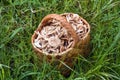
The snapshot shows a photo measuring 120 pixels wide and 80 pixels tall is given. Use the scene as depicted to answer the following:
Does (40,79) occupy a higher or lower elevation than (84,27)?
lower

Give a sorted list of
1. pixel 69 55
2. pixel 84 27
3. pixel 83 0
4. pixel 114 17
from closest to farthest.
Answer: pixel 69 55 → pixel 84 27 → pixel 114 17 → pixel 83 0

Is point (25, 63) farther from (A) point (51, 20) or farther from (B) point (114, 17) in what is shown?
(B) point (114, 17)

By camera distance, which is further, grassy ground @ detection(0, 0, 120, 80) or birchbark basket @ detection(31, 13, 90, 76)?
grassy ground @ detection(0, 0, 120, 80)

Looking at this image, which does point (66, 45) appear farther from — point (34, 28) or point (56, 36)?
point (34, 28)

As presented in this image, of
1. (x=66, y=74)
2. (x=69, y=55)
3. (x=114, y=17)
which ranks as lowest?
(x=66, y=74)

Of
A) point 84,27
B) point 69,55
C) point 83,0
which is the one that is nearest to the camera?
point 69,55

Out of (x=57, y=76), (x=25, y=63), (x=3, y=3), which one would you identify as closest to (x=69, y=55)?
(x=57, y=76)
